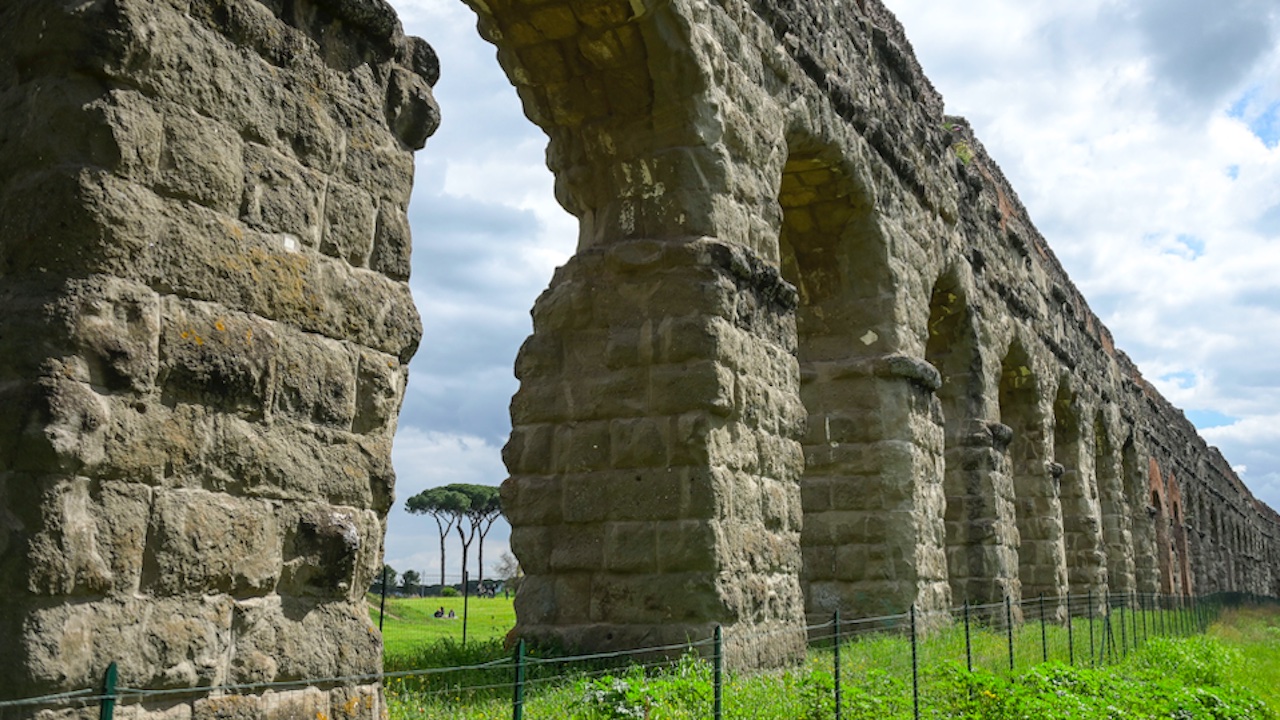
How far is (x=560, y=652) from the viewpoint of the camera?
7031 mm

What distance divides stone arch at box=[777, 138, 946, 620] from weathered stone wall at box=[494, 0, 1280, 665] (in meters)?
0.02

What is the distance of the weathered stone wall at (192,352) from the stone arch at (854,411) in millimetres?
6396

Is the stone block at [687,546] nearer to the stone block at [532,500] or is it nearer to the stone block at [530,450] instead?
the stone block at [532,500]

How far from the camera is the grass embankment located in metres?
5.52

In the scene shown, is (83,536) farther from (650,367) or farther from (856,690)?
(856,690)

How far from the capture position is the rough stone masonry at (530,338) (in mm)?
3279

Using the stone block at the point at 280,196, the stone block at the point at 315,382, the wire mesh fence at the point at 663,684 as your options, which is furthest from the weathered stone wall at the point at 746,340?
the stone block at the point at 280,196

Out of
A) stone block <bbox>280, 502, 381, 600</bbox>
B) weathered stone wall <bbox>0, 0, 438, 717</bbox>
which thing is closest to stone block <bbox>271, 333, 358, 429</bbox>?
weathered stone wall <bbox>0, 0, 438, 717</bbox>

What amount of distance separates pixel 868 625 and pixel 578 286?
4.68m

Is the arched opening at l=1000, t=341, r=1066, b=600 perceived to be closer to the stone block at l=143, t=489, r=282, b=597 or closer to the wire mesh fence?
the wire mesh fence

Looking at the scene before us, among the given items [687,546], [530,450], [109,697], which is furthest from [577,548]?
[109,697]

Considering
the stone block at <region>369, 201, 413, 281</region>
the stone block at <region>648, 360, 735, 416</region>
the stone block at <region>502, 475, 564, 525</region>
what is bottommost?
the stone block at <region>502, 475, 564, 525</region>

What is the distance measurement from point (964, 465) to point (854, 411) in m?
3.61

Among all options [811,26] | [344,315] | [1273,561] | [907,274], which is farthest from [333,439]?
[1273,561]
